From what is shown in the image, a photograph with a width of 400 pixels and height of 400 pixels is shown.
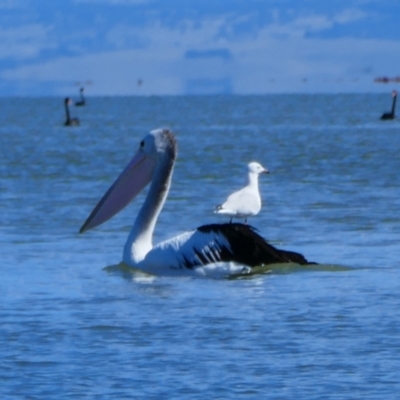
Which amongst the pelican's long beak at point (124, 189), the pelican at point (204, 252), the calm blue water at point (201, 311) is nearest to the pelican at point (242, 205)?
the calm blue water at point (201, 311)

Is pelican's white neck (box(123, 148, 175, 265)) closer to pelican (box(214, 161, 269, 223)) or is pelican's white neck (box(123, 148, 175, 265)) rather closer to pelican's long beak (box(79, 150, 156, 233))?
pelican's long beak (box(79, 150, 156, 233))

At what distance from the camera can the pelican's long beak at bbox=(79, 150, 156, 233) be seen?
9930mm

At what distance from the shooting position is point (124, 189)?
1002 cm

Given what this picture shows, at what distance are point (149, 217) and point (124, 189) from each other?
2.05 feet

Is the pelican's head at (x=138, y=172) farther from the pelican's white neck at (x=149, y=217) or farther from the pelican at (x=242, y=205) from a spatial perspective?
the pelican at (x=242, y=205)

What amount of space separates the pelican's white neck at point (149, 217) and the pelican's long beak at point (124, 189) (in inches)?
6.4

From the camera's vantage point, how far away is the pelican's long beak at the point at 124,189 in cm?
993

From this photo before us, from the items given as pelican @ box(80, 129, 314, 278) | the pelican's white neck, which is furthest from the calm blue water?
the pelican's white neck

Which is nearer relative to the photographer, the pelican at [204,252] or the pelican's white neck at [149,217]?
the pelican at [204,252]

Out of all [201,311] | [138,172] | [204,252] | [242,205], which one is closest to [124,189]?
[138,172]

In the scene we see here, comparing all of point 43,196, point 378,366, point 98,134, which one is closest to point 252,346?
point 378,366

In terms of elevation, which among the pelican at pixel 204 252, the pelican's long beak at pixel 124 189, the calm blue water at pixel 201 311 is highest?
the pelican's long beak at pixel 124 189

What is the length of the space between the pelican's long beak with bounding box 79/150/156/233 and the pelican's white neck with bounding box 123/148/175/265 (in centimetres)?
16

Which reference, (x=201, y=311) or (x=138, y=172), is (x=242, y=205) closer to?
(x=138, y=172)
